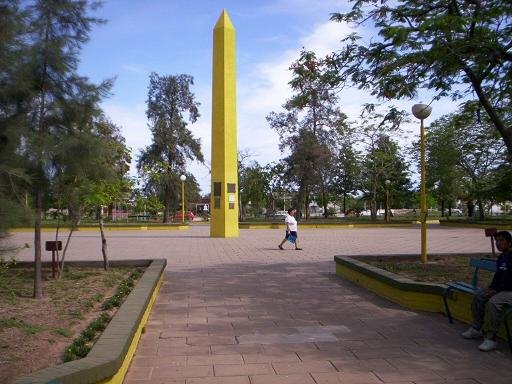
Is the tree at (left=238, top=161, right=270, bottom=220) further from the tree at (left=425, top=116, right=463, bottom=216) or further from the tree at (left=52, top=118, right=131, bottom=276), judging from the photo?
the tree at (left=52, top=118, right=131, bottom=276)

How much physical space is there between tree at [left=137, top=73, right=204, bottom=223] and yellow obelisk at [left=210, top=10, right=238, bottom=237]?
2616cm

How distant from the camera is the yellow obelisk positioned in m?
24.5

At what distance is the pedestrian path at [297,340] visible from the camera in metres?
4.99

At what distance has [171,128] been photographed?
5138 centimetres

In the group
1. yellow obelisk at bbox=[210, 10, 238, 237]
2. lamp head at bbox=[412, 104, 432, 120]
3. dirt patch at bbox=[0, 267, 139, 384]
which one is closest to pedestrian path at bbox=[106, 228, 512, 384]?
dirt patch at bbox=[0, 267, 139, 384]

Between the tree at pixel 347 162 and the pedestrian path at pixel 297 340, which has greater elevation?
the tree at pixel 347 162

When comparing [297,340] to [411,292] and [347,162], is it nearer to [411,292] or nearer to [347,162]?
[411,292]

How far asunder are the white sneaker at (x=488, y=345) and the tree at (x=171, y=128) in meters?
45.7

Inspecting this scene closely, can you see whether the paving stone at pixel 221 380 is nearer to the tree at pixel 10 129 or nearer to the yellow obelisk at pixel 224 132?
the tree at pixel 10 129

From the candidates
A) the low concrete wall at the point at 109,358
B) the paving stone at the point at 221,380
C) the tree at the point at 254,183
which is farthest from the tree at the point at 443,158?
the paving stone at the point at 221,380

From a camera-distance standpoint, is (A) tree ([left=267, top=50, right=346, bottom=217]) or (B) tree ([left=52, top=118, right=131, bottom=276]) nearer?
(B) tree ([left=52, top=118, right=131, bottom=276])

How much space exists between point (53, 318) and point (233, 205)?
1837cm

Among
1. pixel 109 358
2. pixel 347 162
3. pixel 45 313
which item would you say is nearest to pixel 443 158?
pixel 347 162

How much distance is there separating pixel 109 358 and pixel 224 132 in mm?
20592
